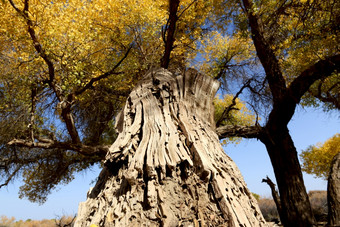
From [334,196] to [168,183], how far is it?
18.9 ft

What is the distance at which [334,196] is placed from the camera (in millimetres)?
5832

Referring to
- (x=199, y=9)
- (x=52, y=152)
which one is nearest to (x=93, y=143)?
(x=52, y=152)

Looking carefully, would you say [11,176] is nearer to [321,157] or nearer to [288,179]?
[288,179]

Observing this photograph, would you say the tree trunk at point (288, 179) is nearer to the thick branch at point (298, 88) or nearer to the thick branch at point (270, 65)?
the thick branch at point (298, 88)

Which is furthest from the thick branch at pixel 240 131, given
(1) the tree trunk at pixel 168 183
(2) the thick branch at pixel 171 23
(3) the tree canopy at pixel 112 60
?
(1) the tree trunk at pixel 168 183

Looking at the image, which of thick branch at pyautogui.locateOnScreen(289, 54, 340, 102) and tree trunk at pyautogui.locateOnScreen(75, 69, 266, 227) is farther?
thick branch at pyautogui.locateOnScreen(289, 54, 340, 102)

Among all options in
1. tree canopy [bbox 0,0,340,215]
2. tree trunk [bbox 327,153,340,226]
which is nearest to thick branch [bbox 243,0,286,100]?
tree canopy [bbox 0,0,340,215]

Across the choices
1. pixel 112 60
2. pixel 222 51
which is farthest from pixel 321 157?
pixel 112 60

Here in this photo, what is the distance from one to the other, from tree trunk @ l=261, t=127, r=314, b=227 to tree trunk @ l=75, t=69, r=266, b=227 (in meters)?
4.67

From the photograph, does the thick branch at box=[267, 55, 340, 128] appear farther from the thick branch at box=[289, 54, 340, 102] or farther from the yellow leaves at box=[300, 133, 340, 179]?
the yellow leaves at box=[300, 133, 340, 179]

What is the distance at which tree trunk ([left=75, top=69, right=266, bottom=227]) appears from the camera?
162 cm

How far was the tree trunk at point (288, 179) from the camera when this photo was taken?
5953mm

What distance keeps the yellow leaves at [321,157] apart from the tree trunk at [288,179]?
10.7 m

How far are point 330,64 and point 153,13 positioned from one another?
20.6 ft
